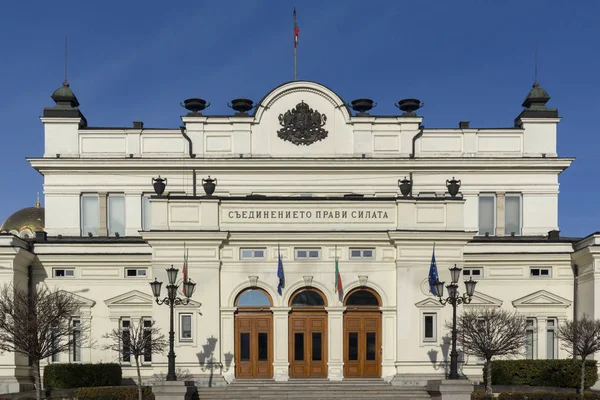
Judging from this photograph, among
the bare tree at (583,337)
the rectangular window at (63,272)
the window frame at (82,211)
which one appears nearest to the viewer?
the bare tree at (583,337)

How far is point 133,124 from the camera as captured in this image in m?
50.2

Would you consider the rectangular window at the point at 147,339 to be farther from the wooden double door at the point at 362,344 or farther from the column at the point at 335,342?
the wooden double door at the point at 362,344

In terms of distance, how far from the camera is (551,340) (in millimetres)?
41562

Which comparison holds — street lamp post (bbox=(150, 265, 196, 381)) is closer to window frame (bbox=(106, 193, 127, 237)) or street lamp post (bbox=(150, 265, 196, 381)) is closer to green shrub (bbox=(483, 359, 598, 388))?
green shrub (bbox=(483, 359, 598, 388))

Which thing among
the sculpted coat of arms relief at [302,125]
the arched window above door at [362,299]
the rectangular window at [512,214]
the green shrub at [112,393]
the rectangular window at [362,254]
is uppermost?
the sculpted coat of arms relief at [302,125]

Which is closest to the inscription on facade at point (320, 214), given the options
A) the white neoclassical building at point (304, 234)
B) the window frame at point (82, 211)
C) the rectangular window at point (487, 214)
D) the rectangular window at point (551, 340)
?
the white neoclassical building at point (304, 234)

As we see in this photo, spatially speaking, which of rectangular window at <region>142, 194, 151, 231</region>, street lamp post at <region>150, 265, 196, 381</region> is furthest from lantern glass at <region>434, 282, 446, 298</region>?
rectangular window at <region>142, 194, 151, 231</region>

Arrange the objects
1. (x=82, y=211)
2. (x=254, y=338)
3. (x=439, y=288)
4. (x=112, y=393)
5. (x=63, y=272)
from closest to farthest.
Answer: (x=112, y=393) < (x=439, y=288) < (x=254, y=338) < (x=63, y=272) < (x=82, y=211)

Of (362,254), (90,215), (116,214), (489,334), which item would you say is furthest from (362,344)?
(90,215)

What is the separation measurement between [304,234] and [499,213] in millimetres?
17591

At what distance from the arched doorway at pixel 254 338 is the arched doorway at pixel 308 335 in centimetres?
105

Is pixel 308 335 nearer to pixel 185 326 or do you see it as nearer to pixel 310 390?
pixel 310 390

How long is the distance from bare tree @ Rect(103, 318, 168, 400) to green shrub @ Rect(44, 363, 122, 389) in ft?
4.24

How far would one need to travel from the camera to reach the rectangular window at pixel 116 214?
160 ft
